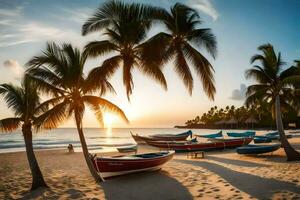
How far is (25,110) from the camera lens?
9.77 meters

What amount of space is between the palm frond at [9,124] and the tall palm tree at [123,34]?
3884 millimetres

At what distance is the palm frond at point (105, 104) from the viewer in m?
11.1

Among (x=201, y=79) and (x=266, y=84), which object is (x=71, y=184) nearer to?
(x=201, y=79)

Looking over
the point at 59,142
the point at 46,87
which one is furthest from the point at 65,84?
the point at 59,142

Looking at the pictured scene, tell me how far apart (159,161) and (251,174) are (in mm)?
4383

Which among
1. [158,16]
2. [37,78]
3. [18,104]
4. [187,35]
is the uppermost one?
[158,16]

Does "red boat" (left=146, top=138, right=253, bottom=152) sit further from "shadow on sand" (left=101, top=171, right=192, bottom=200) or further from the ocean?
"shadow on sand" (left=101, top=171, right=192, bottom=200)

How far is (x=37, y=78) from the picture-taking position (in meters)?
10.2

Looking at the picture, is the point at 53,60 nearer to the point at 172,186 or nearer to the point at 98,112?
the point at 98,112

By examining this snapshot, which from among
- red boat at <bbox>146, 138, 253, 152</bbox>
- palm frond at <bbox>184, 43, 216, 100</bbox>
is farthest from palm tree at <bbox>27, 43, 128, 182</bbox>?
red boat at <bbox>146, 138, 253, 152</bbox>

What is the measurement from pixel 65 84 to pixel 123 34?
364 centimetres

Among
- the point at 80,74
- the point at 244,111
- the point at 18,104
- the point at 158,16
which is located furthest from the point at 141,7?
the point at 244,111

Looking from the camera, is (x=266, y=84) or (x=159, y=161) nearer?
(x=159, y=161)

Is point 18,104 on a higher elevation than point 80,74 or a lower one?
lower
